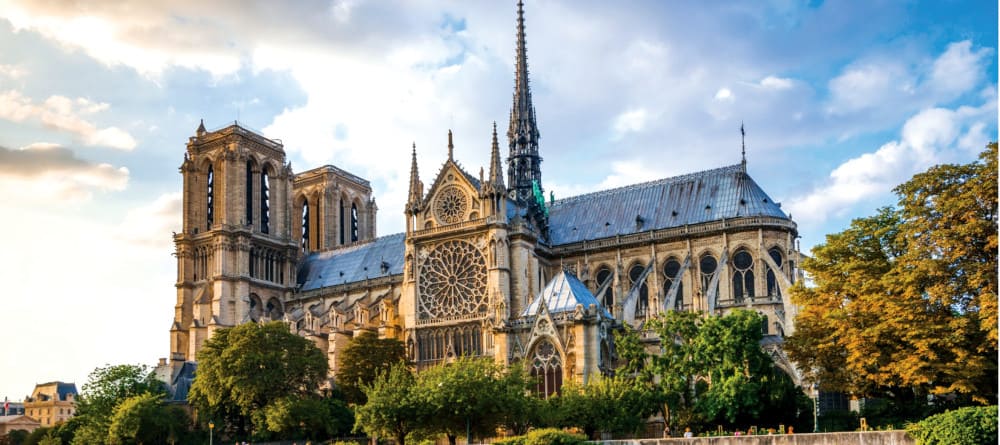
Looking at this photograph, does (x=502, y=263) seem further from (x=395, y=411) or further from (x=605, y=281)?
(x=395, y=411)

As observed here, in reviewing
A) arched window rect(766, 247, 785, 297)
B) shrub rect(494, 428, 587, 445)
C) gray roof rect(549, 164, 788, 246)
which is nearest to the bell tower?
gray roof rect(549, 164, 788, 246)

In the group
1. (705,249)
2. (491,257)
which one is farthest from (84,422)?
(705,249)

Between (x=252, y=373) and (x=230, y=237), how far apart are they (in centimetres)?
2828

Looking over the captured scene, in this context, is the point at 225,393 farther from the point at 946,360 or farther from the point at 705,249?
the point at 946,360

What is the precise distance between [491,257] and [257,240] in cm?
2800

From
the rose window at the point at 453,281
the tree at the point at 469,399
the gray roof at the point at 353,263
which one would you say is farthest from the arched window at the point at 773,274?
the gray roof at the point at 353,263

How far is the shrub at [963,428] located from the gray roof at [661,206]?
34.2 m

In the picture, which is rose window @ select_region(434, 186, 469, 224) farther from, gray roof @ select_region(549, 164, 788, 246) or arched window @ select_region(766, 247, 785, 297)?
arched window @ select_region(766, 247, 785, 297)

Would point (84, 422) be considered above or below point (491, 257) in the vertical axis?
below

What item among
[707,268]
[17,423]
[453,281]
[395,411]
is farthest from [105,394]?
[17,423]

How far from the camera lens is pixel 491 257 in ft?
224

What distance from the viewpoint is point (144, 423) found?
6353cm

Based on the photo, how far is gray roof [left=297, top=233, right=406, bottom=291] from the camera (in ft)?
279

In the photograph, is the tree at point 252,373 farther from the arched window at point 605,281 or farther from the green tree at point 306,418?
the arched window at point 605,281
